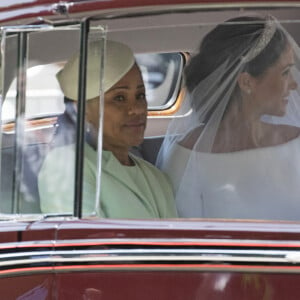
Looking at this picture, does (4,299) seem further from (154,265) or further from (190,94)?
(190,94)

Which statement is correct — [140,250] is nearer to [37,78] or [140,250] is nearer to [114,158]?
[114,158]

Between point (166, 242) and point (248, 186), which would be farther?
point (248, 186)

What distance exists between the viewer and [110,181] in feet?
11.3

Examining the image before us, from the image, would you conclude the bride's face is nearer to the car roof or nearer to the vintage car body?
the vintage car body

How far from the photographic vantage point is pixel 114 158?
3520mm

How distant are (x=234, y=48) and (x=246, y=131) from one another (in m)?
0.30

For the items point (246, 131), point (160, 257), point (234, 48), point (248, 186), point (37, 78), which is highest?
point (234, 48)

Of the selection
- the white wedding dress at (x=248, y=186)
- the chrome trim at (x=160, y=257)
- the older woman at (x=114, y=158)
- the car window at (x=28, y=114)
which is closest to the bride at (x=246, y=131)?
the white wedding dress at (x=248, y=186)

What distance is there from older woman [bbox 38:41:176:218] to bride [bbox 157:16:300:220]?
14 centimetres

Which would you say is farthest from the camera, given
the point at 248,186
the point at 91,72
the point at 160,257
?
the point at 248,186

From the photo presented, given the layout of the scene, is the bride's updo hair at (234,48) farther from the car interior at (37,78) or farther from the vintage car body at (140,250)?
the vintage car body at (140,250)

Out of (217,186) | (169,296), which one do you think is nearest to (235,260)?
(169,296)

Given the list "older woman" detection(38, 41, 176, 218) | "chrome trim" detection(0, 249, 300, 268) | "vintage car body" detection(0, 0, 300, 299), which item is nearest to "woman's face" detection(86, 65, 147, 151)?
"older woman" detection(38, 41, 176, 218)

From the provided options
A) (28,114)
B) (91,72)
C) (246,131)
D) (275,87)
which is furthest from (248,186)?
(28,114)
